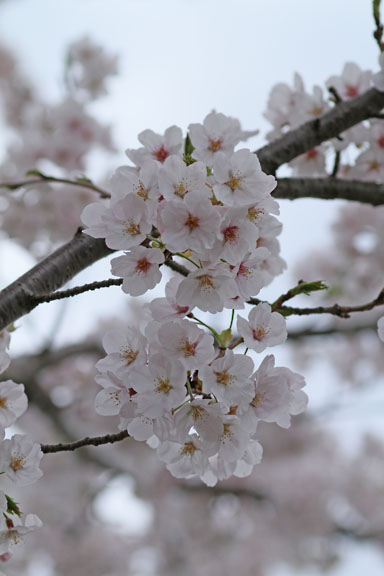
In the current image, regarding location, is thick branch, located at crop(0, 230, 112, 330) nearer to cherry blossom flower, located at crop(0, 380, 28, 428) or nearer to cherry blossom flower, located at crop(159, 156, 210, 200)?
cherry blossom flower, located at crop(0, 380, 28, 428)

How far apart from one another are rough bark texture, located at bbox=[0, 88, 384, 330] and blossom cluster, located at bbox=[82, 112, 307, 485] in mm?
149

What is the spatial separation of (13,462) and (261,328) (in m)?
0.35

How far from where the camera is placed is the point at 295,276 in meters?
5.20

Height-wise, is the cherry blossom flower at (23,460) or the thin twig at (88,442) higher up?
the thin twig at (88,442)

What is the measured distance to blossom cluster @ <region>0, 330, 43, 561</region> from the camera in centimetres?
74

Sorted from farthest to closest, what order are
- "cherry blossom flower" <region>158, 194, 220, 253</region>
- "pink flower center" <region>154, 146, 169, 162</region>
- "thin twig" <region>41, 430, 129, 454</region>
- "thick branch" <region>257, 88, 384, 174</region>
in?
1. "thick branch" <region>257, 88, 384, 174</region>
2. "pink flower center" <region>154, 146, 169, 162</region>
3. "thin twig" <region>41, 430, 129, 454</region>
4. "cherry blossom flower" <region>158, 194, 220, 253</region>

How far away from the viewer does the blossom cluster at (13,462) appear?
737 mm

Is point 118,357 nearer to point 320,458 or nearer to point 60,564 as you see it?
point 60,564

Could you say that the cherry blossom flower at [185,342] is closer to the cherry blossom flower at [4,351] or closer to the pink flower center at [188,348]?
the pink flower center at [188,348]

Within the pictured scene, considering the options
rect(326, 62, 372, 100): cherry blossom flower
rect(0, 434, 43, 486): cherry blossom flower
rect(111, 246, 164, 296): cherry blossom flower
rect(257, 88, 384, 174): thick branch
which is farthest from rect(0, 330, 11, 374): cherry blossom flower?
rect(326, 62, 372, 100): cherry blossom flower

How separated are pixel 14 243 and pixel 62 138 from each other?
51cm

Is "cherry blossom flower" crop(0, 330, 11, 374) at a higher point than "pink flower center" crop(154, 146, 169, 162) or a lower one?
lower

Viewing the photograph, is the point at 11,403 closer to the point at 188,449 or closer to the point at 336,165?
the point at 188,449

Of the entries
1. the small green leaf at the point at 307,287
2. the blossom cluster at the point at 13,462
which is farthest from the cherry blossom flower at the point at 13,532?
the small green leaf at the point at 307,287
